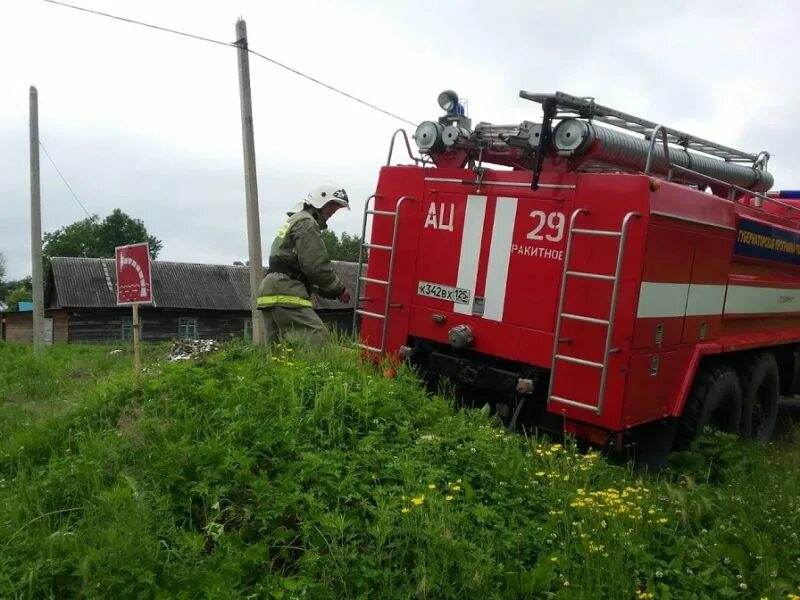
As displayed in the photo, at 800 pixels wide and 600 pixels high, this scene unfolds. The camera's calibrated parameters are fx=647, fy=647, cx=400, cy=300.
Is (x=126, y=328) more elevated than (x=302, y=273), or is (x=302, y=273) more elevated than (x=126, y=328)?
(x=302, y=273)

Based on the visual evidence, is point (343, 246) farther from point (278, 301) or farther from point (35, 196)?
point (278, 301)

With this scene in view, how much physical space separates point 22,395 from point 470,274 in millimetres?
5248

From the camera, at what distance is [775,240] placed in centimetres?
612

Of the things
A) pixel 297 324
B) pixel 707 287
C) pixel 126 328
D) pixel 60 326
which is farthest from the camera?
pixel 126 328

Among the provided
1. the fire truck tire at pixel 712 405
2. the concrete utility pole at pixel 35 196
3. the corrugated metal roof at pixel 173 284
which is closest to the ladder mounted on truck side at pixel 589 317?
the fire truck tire at pixel 712 405

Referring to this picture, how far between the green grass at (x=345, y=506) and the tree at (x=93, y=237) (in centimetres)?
8063

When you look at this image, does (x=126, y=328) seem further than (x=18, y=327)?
No

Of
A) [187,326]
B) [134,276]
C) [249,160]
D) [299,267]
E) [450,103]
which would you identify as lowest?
[187,326]

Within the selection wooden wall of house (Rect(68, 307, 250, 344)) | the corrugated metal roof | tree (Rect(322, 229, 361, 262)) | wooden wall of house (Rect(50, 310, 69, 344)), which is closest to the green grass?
the corrugated metal roof

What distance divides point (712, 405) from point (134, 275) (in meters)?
4.76

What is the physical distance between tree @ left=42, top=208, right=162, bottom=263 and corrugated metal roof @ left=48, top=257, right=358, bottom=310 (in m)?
41.6

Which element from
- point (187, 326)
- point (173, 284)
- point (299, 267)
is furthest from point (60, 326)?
point (299, 267)

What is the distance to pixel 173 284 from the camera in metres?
39.2

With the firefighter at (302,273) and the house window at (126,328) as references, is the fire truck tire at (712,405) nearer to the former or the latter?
the firefighter at (302,273)
